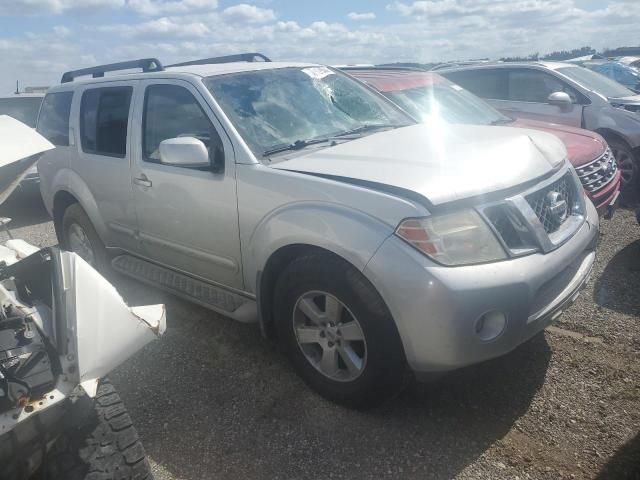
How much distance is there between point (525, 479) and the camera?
2.34 meters

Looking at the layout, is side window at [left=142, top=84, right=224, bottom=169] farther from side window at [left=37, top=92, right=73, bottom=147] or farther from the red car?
the red car

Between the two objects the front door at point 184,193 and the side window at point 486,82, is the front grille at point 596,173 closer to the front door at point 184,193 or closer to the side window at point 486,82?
the side window at point 486,82

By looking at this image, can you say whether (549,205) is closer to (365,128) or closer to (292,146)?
(365,128)

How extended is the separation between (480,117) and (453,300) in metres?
3.68

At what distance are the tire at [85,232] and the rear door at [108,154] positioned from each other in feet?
0.59

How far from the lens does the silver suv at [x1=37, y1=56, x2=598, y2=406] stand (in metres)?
2.38

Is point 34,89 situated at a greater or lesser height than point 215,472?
greater

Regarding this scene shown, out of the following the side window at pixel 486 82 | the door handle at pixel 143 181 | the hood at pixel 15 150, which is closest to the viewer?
the hood at pixel 15 150

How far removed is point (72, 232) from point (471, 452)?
4116 millimetres

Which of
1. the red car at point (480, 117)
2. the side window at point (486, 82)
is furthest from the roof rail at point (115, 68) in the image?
the side window at point (486, 82)

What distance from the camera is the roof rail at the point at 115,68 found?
4.25m

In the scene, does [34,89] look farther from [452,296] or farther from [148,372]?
[452,296]

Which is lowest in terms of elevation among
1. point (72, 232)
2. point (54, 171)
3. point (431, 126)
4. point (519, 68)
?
point (72, 232)

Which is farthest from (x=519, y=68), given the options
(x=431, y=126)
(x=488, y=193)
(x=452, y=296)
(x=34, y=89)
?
(x=34, y=89)
